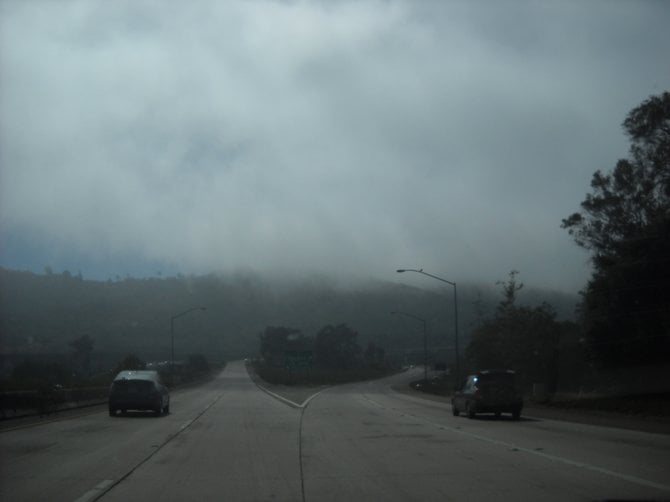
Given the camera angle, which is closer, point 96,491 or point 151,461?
point 96,491

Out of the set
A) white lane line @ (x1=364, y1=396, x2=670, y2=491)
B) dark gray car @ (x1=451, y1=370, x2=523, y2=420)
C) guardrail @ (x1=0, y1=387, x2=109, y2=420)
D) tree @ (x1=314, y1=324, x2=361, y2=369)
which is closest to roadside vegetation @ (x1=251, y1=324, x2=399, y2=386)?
tree @ (x1=314, y1=324, x2=361, y2=369)

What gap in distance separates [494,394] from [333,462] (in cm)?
1598

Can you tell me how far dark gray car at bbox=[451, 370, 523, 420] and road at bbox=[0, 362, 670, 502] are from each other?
311cm

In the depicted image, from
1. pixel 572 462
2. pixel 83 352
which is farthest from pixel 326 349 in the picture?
pixel 572 462

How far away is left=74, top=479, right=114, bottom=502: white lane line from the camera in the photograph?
1271 centimetres

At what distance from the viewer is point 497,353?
6594 cm

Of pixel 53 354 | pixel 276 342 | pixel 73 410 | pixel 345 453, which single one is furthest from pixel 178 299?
pixel 345 453

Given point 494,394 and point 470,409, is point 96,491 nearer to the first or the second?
point 494,394

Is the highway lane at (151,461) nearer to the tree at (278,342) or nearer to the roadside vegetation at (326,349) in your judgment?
the roadside vegetation at (326,349)

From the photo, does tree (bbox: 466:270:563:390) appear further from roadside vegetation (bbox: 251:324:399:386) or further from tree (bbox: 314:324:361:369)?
tree (bbox: 314:324:361:369)

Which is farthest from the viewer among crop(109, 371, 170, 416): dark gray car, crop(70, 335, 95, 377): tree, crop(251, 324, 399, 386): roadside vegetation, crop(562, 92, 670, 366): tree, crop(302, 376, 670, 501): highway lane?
crop(251, 324, 399, 386): roadside vegetation

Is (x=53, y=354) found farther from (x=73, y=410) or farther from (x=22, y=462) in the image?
(x=22, y=462)

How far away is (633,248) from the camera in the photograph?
43156 millimetres

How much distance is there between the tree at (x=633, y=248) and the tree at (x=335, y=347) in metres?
109
